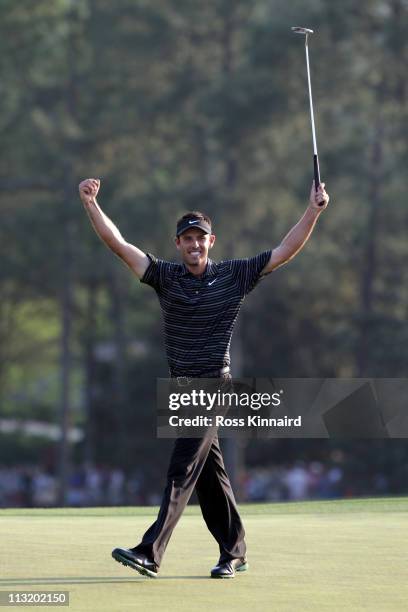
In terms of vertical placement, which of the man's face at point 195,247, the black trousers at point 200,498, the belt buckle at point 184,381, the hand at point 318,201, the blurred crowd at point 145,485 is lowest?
the black trousers at point 200,498

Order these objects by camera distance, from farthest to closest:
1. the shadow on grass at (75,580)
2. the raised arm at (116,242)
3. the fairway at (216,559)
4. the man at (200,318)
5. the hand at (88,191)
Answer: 1. the hand at (88,191)
2. the raised arm at (116,242)
3. the man at (200,318)
4. the shadow on grass at (75,580)
5. the fairway at (216,559)

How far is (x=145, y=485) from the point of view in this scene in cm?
5256

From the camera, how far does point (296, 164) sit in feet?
172

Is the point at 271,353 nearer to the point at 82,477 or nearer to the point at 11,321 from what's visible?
the point at 82,477

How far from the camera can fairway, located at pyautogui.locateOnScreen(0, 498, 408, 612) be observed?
6.79 metres

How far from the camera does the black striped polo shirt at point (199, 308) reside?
8.05 meters

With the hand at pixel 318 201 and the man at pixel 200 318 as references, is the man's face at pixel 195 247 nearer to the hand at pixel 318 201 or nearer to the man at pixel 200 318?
the man at pixel 200 318

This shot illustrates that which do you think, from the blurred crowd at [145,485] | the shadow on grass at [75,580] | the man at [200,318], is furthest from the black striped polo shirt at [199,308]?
the blurred crowd at [145,485]

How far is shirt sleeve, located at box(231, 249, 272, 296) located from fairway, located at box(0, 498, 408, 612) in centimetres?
151

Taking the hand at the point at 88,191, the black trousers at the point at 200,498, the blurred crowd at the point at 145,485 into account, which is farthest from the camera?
the blurred crowd at the point at 145,485

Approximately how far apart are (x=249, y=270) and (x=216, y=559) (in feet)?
5.42

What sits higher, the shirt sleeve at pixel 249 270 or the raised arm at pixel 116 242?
the raised arm at pixel 116 242

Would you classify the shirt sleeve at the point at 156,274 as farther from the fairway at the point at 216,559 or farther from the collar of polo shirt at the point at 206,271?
the fairway at the point at 216,559

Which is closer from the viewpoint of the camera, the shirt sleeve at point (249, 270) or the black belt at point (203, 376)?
the black belt at point (203, 376)
